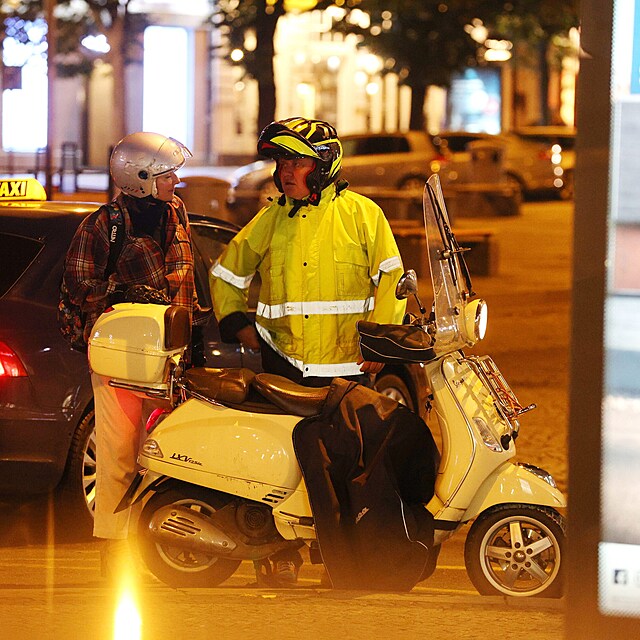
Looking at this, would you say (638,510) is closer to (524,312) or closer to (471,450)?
(471,450)

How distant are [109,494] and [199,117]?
122 feet

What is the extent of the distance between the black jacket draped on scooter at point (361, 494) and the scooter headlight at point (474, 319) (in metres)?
0.42

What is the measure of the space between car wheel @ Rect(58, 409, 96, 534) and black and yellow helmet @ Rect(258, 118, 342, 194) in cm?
164

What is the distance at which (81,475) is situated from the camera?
6.29m

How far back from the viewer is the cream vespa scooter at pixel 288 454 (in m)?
5.06

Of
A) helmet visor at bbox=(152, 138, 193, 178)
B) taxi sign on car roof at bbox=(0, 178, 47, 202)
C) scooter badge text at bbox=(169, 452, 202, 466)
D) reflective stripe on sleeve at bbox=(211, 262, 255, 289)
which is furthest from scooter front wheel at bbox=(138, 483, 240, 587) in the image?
taxi sign on car roof at bbox=(0, 178, 47, 202)

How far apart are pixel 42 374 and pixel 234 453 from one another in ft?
4.68

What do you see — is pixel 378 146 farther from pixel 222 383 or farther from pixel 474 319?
pixel 474 319

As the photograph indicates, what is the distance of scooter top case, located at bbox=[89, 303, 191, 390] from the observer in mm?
5273

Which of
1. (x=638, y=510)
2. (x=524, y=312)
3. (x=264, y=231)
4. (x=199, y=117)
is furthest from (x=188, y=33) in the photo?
(x=638, y=510)

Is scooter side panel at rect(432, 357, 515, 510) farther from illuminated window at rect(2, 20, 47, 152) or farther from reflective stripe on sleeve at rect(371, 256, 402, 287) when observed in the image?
illuminated window at rect(2, 20, 47, 152)

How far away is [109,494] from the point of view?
566 cm

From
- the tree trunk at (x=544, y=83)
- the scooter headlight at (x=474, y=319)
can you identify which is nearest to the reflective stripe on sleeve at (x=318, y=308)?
the scooter headlight at (x=474, y=319)

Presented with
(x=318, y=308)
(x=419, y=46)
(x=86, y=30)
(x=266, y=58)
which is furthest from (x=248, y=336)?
(x=86, y=30)
